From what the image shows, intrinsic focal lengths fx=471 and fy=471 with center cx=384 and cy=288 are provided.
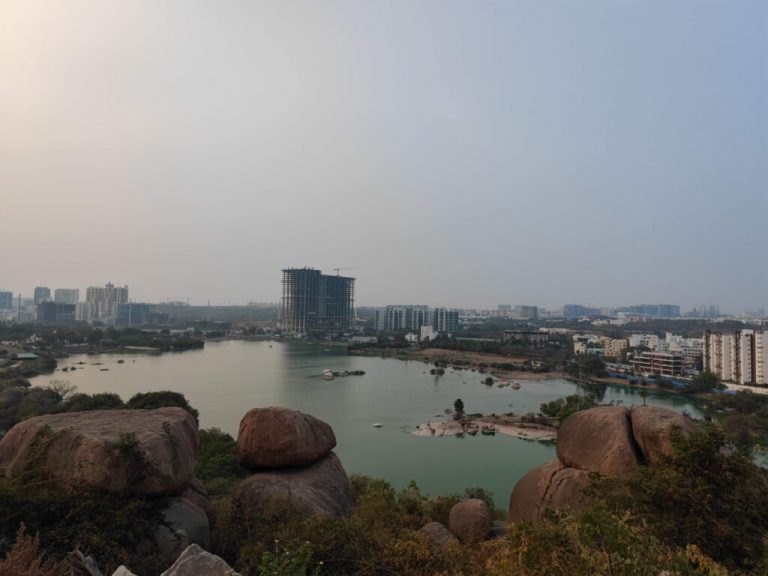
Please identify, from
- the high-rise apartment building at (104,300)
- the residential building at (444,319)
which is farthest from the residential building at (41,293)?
the residential building at (444,319)

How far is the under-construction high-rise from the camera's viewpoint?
56.4 metres

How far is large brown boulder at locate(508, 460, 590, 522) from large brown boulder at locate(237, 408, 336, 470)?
1701mm

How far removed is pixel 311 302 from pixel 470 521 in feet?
176

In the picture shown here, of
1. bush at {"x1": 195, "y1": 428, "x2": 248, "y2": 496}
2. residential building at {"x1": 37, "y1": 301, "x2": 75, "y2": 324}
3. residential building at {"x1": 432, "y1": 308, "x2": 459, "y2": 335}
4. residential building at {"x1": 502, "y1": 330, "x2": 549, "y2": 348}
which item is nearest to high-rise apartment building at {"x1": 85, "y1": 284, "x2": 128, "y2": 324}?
residential building at {"x1": 37, "y1": 301, "x2": 75, "y2": 324}

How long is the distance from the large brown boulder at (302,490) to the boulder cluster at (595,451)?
4.69 feet

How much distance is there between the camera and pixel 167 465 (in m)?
2.73

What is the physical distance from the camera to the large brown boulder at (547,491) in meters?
3.39

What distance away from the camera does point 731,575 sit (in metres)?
1.75

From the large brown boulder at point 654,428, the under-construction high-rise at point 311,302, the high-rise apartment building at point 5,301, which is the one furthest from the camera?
the high-rise apartment building at point 5,301

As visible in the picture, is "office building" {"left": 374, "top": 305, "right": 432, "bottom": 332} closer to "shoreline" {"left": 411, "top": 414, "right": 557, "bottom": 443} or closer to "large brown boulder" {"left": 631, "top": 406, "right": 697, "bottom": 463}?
"shoreline" {"left": 411, "top": 414, "right": 557, "bottom": 443}

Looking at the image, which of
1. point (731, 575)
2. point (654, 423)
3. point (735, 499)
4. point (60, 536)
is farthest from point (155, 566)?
point (654, 423)

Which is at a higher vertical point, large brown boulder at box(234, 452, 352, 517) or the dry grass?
the dry grass

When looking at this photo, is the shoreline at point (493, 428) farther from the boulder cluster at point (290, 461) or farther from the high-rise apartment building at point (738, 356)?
the high-rise apartment building at point (738, 356)

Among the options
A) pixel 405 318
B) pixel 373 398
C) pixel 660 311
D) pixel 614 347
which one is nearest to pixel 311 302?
pixel 405 318
